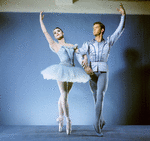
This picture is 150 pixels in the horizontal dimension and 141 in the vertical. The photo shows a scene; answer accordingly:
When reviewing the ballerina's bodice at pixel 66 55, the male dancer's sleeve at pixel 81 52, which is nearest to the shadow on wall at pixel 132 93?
the male dancer's sleeve at pixel 81 52

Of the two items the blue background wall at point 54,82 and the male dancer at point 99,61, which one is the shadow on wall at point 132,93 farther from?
the male dancer at point 99,61

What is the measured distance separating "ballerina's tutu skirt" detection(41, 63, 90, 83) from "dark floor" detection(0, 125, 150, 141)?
719mm

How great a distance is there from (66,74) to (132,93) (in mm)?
1362

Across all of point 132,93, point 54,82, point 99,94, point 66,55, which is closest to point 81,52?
point 66,55

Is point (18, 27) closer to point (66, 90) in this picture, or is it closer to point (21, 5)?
point (21, 5)

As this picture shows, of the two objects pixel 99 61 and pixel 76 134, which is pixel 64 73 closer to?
pixel 99 61

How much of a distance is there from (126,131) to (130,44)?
1461 millimetres

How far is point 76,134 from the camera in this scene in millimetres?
1849

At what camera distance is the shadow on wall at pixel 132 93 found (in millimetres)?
2422

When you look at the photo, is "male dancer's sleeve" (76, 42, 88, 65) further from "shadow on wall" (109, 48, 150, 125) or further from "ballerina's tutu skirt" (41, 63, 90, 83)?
"shadow on wall" (109, 48, 150, 125)

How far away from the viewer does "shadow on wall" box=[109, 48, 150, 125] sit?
2422 mm

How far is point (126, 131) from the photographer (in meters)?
1.98

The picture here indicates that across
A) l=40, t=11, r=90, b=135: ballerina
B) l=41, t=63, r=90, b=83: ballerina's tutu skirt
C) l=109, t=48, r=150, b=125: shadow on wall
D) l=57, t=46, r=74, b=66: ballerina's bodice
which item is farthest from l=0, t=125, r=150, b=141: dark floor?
l=57, t=46, r=74, b=66: ballerina's bodice

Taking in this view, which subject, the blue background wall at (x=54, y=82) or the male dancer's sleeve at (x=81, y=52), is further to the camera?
the blue background wall at (x=54, y=82)
